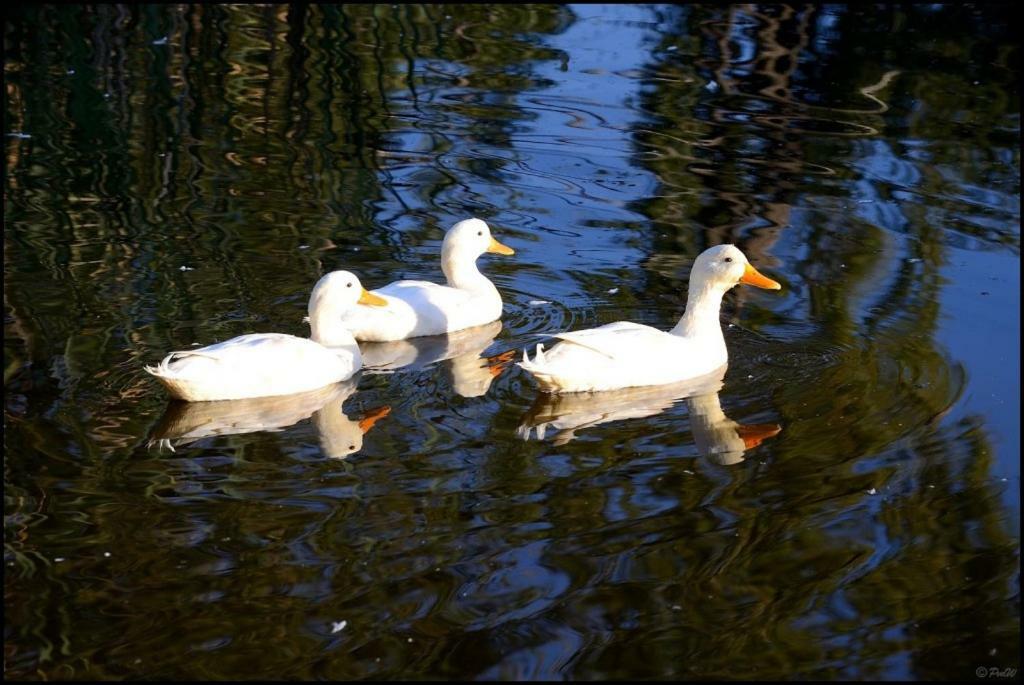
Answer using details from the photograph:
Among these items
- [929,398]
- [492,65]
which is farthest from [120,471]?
[492,65]

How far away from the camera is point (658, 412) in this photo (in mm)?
8062

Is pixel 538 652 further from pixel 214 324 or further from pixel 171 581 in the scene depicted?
pixel 214 324

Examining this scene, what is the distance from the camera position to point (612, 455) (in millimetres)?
7414

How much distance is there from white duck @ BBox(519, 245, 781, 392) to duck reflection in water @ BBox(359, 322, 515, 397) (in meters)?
0.36

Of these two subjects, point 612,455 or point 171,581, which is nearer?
point 171,581

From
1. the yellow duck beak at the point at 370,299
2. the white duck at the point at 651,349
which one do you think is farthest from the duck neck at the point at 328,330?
the white duck at the point at 651,349

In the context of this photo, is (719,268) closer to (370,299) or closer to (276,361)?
(370,299)

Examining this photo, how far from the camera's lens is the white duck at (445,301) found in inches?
359

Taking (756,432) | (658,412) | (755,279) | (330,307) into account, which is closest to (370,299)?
(330,307)

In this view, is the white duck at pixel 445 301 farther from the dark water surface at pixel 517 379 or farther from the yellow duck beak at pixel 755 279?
the yellow duck beak at pixel 755 279

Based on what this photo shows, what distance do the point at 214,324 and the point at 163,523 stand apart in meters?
2.57

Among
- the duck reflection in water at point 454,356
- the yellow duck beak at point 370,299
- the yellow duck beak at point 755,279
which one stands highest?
the yellow duck beak at point 755,279

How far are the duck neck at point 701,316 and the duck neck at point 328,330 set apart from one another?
74.7 inches

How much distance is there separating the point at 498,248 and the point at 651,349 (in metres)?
2.01
